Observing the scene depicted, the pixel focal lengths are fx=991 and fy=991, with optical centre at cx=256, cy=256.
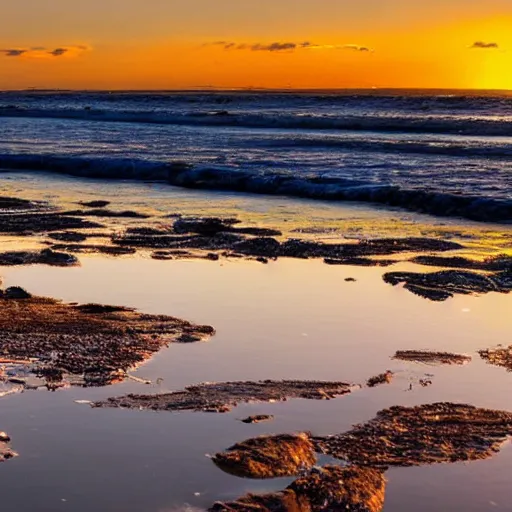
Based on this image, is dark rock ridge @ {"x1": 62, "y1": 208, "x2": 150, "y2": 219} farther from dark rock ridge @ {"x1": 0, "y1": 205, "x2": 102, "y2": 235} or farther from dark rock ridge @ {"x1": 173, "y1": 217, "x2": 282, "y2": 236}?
dark rock ridge @ {"x1": 173, "y1": 217, "x2": 282, "y2": 236}

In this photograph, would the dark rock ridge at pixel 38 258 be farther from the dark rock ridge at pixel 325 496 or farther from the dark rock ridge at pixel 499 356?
the dark rock ridge at pixel 325 496

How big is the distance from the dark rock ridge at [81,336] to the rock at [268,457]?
1.49 m

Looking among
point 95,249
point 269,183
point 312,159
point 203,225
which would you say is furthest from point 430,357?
point 312,159

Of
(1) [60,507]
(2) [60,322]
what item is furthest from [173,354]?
(1) [60,507]

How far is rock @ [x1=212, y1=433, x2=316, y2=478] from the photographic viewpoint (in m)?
5.41

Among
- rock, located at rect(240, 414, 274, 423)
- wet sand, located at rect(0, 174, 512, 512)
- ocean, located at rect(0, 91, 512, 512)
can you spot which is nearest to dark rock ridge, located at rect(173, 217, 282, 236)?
ocean, located at rect(0, 91, 512, 512)

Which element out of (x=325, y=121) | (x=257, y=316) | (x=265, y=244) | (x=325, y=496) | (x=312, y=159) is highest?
(x=325, y=121)

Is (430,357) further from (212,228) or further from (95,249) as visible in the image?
(212,228)

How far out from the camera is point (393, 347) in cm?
780

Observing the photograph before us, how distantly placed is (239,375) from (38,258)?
4937mm

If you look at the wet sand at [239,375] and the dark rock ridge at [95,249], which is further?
the dark rock ridge at [95,249]

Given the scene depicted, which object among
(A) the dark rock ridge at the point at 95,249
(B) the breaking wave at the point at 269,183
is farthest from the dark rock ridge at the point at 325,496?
(B) the breaking wave at the point at 269,183

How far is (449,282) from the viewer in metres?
10.2

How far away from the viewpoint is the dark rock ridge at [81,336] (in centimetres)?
703
